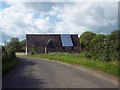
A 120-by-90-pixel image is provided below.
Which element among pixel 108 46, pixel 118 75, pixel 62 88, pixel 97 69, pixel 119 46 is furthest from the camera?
pixel 108 46

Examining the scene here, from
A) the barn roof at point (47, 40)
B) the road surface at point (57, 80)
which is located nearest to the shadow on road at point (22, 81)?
the road surface at point (57, 80)

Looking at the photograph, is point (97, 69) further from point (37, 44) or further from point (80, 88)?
point (37, 44)

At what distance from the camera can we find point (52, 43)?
94.0 meters

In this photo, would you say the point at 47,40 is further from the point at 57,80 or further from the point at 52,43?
the point at 57,80

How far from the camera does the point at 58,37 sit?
9681 cm

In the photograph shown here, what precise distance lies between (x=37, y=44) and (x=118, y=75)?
7660 centimetres

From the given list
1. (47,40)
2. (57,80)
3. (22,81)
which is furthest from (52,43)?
(22,81)

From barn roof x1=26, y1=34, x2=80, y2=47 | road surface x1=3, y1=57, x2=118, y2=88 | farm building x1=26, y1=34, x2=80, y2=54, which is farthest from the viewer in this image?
barn roof x1=26, y1=34, x2=80, y2=47

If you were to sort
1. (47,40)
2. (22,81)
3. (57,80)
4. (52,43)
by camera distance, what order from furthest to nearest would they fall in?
(47,40), (52,43), (57,80), (22,81)

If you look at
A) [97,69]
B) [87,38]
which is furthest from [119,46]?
[87,38]

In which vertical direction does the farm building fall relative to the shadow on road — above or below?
above

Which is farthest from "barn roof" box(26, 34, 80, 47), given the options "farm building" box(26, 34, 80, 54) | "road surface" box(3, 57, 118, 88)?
"road surface" box(3, 57, 118, 88)

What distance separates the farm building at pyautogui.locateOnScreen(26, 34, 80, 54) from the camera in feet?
306

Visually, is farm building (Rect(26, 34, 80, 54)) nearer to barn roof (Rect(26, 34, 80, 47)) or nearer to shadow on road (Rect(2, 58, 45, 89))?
barn roof (Rect(26, 34, 80, 47))
